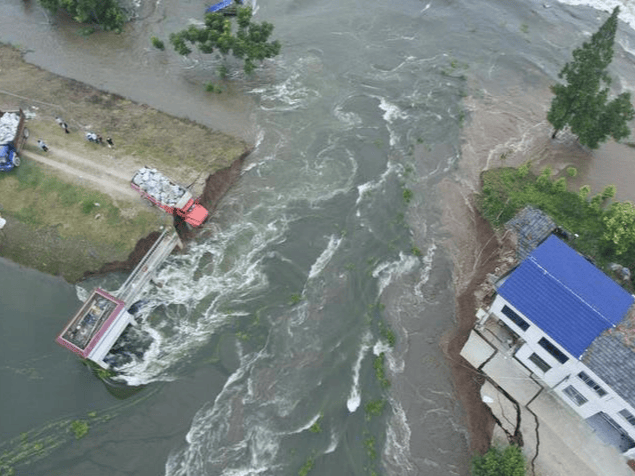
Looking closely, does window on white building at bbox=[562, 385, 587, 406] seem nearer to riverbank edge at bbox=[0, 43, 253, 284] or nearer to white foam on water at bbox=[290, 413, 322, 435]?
white foam on water at bbox=[290, 413, 322, 435]

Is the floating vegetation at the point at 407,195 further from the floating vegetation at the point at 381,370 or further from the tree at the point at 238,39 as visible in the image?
the tree at the point at 238,39

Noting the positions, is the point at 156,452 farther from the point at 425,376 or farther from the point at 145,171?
the point at 145,171

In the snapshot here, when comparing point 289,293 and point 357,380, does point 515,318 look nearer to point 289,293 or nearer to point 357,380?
point 357,380

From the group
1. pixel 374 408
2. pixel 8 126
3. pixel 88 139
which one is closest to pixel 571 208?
pixel 374 408

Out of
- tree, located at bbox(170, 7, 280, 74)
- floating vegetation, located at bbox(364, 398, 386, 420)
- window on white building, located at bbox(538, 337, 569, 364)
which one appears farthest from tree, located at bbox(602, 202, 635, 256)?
tree, located at bbox(170, 7, 280, 74)

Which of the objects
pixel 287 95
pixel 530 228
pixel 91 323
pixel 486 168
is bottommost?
pixel 91 323

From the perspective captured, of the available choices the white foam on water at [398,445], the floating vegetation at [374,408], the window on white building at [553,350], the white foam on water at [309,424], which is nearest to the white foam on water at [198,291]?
the white foam on water at [309,424]
